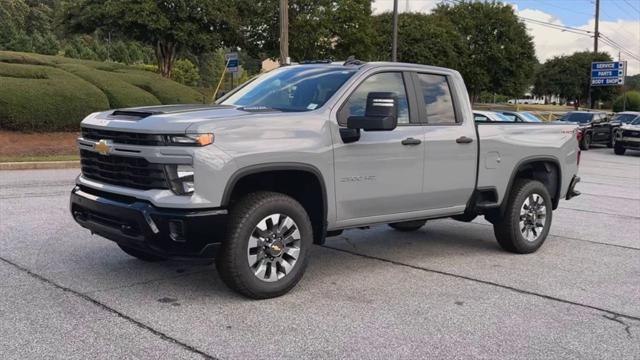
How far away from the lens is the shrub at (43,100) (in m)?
19.2

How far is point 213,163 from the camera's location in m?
4.66

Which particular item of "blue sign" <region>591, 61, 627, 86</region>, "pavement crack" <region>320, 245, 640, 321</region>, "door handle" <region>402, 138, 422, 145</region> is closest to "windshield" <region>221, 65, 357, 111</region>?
"door handle" <region>402, 138, 422, 145</region>

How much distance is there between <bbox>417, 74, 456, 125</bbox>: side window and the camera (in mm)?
6301

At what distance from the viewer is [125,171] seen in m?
4.93

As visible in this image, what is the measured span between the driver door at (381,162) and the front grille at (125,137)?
150 cm

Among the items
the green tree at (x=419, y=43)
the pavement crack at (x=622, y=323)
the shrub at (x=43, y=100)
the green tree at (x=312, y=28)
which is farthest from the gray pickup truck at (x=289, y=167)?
the green tree at (x=419, y=43)

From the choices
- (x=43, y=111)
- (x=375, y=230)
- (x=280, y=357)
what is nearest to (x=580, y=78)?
(x=43, y=111)

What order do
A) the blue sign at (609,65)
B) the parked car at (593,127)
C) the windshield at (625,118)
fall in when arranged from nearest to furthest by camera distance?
the windshield at (625,118)
the parked car at (593,127)
the blue sign at (609,65)

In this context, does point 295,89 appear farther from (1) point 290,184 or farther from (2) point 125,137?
(2) point 125,137

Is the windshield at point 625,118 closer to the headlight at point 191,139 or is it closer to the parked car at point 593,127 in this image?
the parked car at point 593,127

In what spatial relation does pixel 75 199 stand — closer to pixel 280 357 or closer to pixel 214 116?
pixel 214 116

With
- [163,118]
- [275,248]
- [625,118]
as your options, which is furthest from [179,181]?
[625,118]

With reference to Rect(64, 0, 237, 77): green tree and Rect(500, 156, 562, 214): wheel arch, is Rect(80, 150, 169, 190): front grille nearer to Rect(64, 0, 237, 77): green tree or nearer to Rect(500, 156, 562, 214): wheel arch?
Rect(500, 156, 562, 214): wheel arch

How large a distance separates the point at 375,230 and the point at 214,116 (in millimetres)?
3968
